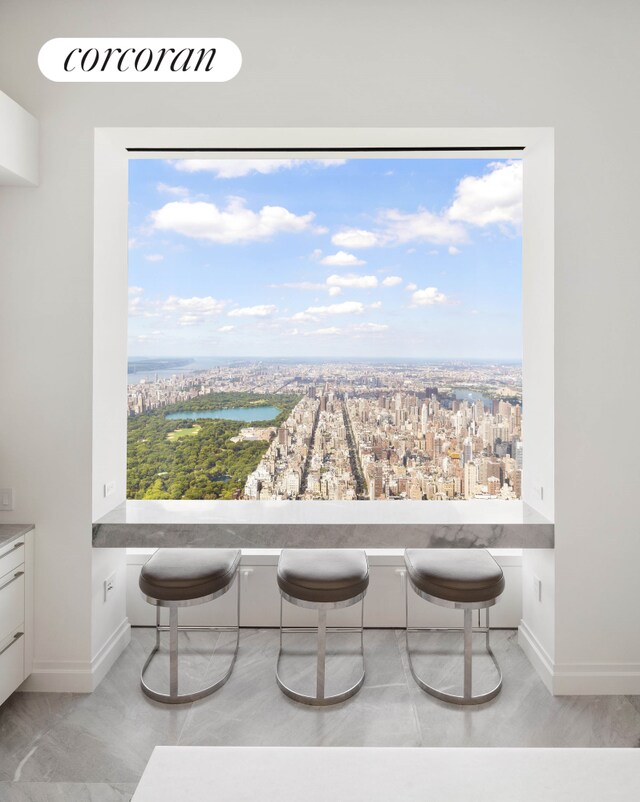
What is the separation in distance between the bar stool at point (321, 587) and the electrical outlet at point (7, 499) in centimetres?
136

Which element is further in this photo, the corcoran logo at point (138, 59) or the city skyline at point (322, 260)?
the city skyline at point (322, 260)

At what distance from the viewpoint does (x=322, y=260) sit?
2.92 m

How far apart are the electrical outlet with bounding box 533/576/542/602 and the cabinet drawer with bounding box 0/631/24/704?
258 centimetres

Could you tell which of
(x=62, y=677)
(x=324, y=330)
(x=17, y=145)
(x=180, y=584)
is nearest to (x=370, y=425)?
(x=324, y=330)

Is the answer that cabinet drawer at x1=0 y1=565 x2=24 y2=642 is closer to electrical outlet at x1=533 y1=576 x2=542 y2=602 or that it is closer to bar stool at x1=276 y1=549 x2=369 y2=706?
bar stool at x1=276 y1=549 x2=369 y2=706

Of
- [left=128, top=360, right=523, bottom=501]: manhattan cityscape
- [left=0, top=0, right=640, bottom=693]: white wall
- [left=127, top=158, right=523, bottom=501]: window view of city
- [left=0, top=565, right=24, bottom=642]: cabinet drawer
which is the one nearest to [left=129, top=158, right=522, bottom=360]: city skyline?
[left=127, top=158, right=523, bottom=501]: window view of city

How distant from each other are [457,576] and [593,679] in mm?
909

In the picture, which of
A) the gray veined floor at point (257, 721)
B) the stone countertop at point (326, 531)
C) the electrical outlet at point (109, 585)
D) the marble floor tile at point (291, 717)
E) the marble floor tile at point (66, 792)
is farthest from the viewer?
the electrical outlet at point (109, 585)

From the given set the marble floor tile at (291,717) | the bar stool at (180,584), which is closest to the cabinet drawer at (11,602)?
the bar stool at (180,584)

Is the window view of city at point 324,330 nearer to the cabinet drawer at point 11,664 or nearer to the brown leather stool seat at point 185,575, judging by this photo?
the brown leather stool seat at point 185,575

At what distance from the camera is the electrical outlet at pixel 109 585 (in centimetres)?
247

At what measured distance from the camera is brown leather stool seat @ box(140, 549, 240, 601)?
213cm

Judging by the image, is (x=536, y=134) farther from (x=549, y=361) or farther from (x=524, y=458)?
(x=524, y=458)

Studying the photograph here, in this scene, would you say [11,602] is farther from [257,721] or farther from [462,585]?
[462,585]
